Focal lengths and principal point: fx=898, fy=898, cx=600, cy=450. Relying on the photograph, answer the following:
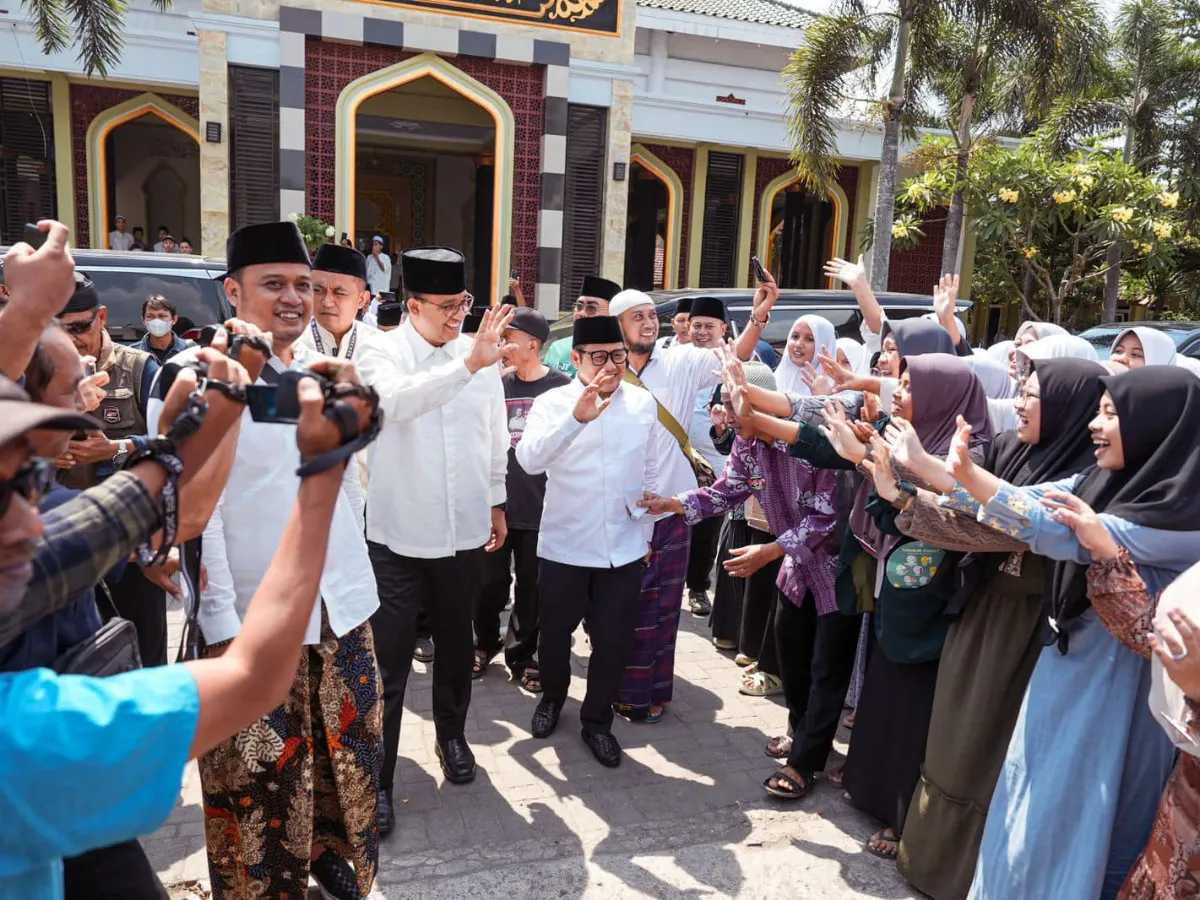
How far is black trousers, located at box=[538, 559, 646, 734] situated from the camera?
3.81 m

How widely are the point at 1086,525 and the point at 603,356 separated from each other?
201cm

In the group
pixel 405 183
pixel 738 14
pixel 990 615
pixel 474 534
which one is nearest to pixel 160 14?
pixel 405 183

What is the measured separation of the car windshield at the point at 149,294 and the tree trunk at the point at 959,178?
12.4m

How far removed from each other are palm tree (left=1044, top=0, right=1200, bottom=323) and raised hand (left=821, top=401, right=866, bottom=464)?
17.7 meters

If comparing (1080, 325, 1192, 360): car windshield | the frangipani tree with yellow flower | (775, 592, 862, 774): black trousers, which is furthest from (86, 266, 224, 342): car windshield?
the frangipani tree with yellow flower

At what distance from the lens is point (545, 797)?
11.4 ft

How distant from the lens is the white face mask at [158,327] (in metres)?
5.50

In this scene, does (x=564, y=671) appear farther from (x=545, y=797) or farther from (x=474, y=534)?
(x=474, y=534)

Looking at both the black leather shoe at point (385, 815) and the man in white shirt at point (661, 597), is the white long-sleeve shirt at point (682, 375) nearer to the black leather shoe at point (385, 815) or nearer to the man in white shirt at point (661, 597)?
the man in white shirt at point (661, 597)

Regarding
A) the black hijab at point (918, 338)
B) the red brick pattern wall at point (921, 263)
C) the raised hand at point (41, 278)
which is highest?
the red brick pattern wall at point (921, 263)

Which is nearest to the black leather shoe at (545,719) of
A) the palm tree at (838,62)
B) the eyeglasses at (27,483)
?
the eyeglasses at (27,483)

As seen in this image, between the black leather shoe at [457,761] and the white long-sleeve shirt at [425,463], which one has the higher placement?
the white long-sleeve shirt at [425,463]

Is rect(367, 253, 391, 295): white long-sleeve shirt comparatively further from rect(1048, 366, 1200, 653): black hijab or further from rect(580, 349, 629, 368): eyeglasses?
rect(1048, 366, 1200, 653): black hijab

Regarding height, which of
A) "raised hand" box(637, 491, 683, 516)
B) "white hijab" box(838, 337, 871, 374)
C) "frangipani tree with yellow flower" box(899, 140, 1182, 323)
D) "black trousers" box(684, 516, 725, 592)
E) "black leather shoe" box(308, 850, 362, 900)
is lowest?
"black leather shoe" box(308, 850, 362, 900)
